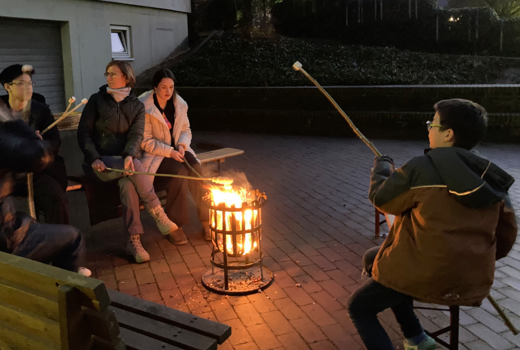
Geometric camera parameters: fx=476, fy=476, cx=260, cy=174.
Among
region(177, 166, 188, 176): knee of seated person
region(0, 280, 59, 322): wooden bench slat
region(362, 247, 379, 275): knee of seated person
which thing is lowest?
region(362, 247, 379, 275): knee of seated person

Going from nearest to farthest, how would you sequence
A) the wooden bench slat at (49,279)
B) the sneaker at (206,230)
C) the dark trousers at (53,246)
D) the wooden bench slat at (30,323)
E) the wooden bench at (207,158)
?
1. the wooden bench slat at (49,279)
2. the wooden bench slat at (30,323)
3. the dark trousers at (53,246)
4. the wooden bench at (207,158)
5. the sneaker at (206,230)

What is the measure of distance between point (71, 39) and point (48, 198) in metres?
8.71

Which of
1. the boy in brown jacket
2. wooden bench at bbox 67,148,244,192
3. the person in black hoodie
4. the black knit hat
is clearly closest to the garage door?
wooden bench at bbox 67,148,244,192

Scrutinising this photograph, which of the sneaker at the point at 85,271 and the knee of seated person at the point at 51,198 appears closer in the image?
the sneaker at the point at 85,271

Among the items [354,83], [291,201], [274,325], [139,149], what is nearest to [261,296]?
[274,325]

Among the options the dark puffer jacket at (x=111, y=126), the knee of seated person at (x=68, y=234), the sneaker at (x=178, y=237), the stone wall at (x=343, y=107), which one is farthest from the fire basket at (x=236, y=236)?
the stone wall at (x=343, y=107)

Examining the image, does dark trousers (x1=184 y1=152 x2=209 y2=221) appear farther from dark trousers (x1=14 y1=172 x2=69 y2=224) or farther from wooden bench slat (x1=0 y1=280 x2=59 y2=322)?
wooden bench slat (x1=0 y1=280 x2=59 y2=322)

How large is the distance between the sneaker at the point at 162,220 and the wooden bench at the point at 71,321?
2.40 m

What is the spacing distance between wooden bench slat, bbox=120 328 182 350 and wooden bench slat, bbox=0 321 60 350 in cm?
36

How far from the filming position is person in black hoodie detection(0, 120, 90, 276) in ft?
10.2

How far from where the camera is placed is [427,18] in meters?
16.8

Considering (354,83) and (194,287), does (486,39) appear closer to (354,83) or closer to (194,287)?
(354,83)

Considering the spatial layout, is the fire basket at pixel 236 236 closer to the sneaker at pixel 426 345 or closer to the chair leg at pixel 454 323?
the sneaker at pixel 426 345

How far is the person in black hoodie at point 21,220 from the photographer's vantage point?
3.09 metres
